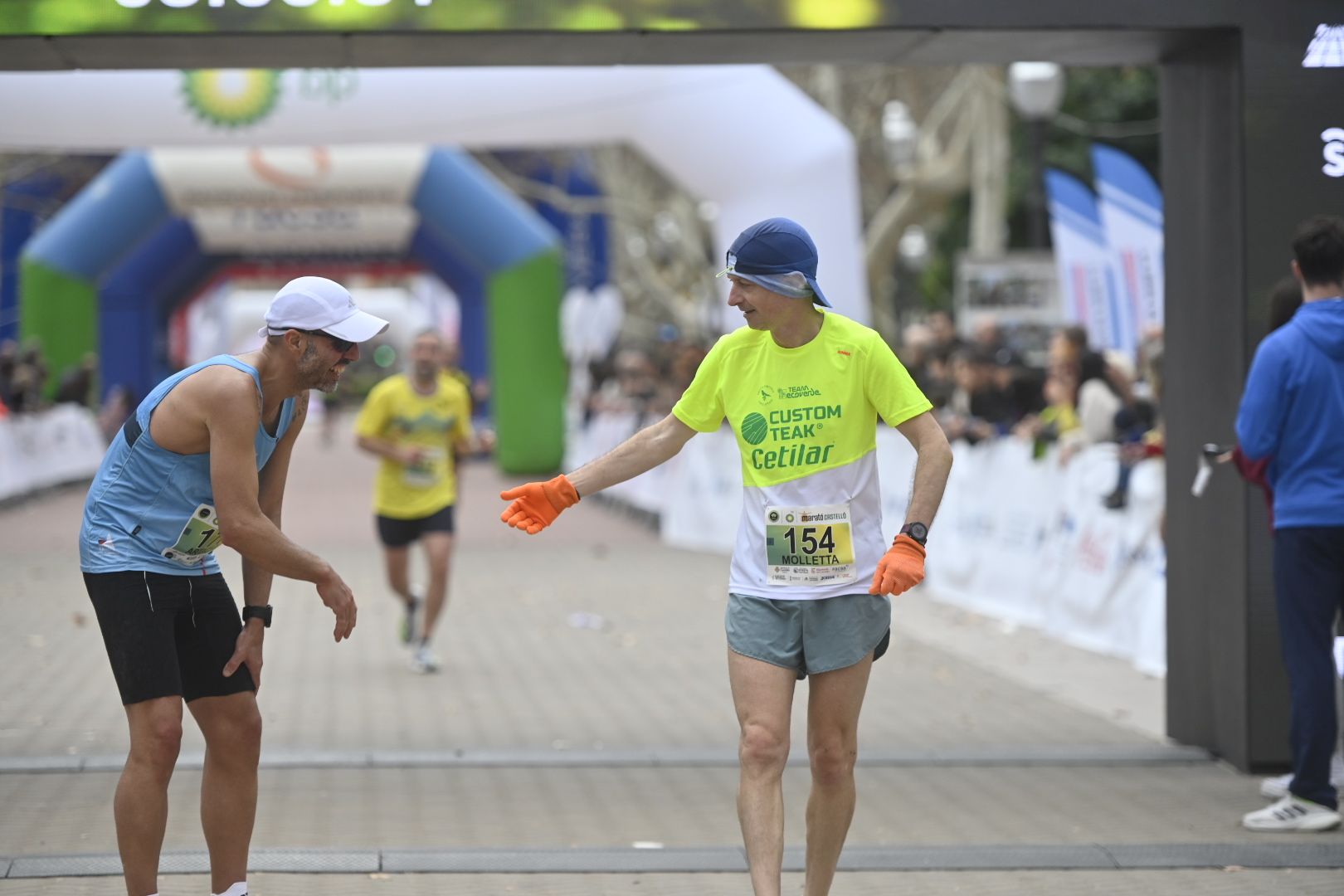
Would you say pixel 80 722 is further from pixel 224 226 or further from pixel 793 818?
pixel 224 226

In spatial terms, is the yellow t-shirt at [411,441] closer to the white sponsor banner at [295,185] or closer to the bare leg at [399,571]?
the bare leg at [399,571]

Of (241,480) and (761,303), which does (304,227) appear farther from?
(241,480)

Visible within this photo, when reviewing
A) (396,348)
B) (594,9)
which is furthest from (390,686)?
(396,348)

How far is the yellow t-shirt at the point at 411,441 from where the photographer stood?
34.4 ft

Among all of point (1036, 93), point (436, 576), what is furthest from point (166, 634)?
point (1036, 93)

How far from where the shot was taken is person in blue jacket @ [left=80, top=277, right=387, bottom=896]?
4.59 meters

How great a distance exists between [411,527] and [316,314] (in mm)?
5975

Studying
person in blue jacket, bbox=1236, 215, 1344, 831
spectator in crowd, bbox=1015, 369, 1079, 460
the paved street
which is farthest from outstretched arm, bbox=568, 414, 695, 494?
spectator in crowd, bbox=1015, 369, 1079, 460

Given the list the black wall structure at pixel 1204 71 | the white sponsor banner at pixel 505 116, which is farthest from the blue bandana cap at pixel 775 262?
the white sponsor banner at pixel 505 116

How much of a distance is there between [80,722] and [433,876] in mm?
3416

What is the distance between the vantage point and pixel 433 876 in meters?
5.90

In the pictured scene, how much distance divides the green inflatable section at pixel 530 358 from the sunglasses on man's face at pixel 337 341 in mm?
21653

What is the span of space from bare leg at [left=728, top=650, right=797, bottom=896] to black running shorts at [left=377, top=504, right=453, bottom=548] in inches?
227

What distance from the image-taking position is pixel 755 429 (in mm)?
4992
